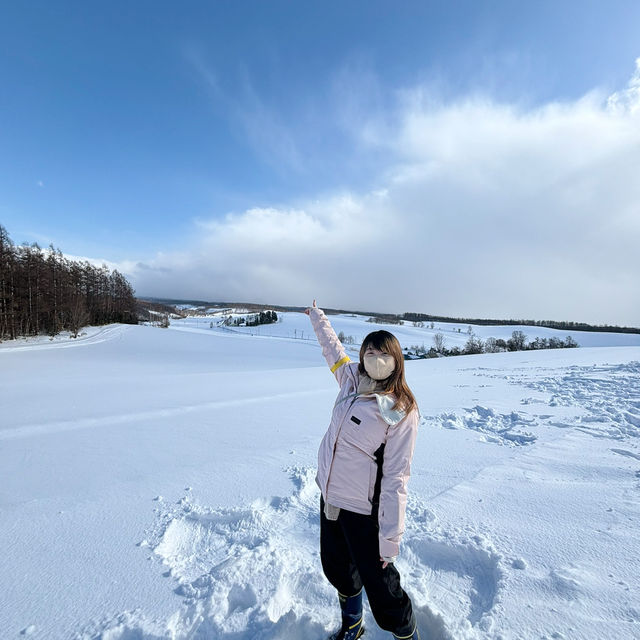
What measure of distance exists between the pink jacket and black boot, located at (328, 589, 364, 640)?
0.50 meters

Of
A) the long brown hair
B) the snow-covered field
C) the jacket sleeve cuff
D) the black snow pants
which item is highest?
the long brown hair

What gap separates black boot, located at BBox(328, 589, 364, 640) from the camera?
1660 millimetres

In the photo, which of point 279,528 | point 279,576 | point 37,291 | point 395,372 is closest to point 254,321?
point 37,291

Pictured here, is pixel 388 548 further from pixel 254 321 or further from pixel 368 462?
pixel 254 321

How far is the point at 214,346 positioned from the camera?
2777cm

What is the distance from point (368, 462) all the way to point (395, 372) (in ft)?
1.64

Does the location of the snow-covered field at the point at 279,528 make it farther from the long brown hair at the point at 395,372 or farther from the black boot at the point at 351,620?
the long brown hair at the point at 395,372

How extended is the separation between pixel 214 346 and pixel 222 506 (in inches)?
1042

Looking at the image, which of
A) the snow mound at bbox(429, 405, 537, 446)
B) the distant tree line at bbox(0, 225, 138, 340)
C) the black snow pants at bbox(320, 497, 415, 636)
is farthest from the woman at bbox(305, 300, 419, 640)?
the distant tree line at bbox(0, 225, 138, 340)

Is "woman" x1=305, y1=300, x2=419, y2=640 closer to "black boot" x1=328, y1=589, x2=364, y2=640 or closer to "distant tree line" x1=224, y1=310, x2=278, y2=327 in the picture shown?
"black boot" x1=328, y1=589, x2=364, y2=640

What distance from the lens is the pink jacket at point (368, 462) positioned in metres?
1.46

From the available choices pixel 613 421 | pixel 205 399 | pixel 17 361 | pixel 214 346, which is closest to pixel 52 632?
pixel 205 399

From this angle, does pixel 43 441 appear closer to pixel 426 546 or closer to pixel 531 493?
pixel 426 546

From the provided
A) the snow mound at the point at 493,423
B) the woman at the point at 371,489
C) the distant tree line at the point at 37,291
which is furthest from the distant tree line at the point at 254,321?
the woman at the point at 371,489
